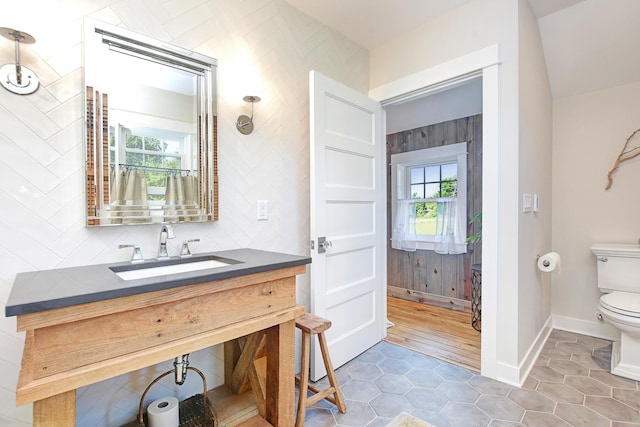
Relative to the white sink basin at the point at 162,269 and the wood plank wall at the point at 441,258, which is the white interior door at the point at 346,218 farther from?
the wood plank wall at the point at 441,258

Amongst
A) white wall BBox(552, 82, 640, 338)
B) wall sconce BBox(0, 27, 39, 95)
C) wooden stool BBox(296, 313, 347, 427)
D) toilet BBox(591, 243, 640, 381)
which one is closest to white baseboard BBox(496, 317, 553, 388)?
toilet BBox(591, 243, 640, 381)

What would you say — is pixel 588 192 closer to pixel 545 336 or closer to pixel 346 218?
pixel 545 336

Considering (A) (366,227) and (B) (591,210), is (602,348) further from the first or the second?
(A) (366,227)

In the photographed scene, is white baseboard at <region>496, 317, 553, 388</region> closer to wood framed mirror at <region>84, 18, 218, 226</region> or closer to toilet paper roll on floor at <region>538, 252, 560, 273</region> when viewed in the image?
toilet paper roll on floor at <region>538, 252, 560, 273</region>

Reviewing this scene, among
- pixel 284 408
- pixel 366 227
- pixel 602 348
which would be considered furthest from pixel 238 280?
pixel 602 348

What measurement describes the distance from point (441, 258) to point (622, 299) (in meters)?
1.64

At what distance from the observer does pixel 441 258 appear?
3.66m

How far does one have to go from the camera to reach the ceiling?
2.11 meters

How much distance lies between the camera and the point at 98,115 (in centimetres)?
134

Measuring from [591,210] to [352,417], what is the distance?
2.69 m

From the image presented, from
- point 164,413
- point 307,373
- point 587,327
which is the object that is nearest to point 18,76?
point 164,413

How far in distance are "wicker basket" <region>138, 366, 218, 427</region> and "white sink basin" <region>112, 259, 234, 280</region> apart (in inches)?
17.1

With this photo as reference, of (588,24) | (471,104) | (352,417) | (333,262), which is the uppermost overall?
(588,24)

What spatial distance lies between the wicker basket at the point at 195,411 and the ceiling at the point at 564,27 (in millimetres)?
2310
